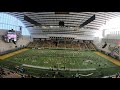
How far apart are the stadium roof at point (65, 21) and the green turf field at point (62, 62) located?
75cm

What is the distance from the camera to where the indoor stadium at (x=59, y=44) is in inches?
227

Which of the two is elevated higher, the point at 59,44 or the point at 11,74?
the point at 59,44

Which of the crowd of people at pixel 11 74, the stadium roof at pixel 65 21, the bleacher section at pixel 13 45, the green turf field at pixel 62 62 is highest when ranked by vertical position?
the stadium roof at pixel 65 21

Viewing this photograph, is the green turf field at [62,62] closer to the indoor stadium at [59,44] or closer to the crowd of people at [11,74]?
the indoor stadium at [59,44]

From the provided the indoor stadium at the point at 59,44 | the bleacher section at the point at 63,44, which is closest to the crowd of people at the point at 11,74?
the indoor stadium at the point at 59,44

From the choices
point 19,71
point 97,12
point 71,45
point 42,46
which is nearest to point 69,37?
point 71,45

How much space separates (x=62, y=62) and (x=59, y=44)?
759mm

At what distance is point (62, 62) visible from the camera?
588cm

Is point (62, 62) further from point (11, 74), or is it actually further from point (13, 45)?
point (13, 45)

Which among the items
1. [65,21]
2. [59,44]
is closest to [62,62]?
[59,44]

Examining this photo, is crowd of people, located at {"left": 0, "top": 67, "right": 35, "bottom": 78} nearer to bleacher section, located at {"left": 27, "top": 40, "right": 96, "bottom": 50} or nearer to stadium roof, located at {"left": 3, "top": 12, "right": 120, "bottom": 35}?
bleacher section, located at {"left": 27, "top": 40, "right": 96, "bottom": 50}

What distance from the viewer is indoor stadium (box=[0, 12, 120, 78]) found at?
5.76 metres
